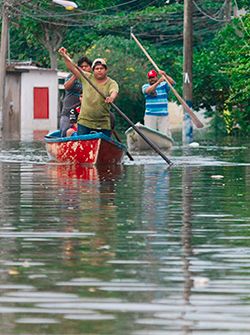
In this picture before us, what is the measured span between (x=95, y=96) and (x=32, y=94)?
4231cm

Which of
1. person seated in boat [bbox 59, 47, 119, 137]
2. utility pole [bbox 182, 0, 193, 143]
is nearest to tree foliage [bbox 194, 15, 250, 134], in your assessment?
utility pole [bbox 182, 0, 193, 143]

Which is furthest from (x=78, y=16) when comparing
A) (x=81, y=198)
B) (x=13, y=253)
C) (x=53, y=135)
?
(x=13, y=253)

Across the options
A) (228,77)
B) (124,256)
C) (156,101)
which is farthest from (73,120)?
(228,77)

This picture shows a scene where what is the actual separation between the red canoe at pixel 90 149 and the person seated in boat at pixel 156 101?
599cm

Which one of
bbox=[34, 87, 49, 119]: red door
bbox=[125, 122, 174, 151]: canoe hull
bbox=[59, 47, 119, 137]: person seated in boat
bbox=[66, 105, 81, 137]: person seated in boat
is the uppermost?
bbox=[59, 47, 119, 137]: person seated in boat

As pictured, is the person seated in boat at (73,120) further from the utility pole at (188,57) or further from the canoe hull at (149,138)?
the utility pole at (188,57)

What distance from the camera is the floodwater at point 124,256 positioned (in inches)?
331

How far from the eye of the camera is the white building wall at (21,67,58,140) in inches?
2596

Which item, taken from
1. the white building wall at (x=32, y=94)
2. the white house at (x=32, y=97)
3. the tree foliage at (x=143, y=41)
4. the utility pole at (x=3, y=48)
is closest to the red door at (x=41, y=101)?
the white house at (x=32, y=97)

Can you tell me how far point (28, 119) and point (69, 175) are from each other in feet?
146

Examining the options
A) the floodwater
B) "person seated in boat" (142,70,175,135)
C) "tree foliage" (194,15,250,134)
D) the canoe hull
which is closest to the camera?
the floodwater

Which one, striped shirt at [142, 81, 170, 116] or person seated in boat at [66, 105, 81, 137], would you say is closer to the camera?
person seated in boat at [66, 105, 81, 137]

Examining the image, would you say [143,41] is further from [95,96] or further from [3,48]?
[95,96]

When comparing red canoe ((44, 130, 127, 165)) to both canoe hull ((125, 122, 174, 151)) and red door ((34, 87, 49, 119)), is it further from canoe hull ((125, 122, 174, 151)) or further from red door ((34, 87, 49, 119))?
red door ((34, 87, 49, 119))
